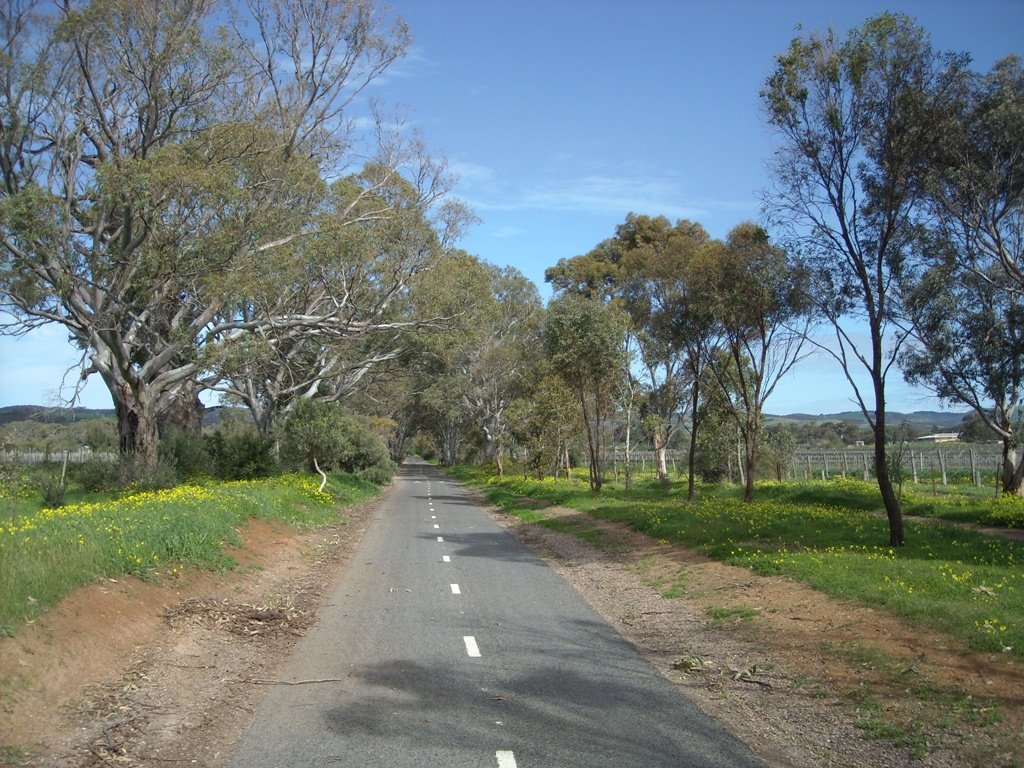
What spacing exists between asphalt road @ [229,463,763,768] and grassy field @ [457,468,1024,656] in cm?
318

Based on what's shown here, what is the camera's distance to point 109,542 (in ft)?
34.3

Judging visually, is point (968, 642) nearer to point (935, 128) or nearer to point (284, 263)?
point (935, 128)

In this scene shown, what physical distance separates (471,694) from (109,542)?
5683mm

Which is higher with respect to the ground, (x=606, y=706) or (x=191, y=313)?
(x=191, y=313)

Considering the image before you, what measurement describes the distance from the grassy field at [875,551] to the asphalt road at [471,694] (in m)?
3.18

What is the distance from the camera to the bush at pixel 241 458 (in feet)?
113

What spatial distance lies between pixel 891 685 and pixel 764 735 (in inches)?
64.8

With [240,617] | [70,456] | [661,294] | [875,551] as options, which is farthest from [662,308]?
[70,456]

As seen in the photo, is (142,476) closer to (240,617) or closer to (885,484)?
(240,617)

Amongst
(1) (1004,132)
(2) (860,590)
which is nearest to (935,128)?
(1) (1004,132)

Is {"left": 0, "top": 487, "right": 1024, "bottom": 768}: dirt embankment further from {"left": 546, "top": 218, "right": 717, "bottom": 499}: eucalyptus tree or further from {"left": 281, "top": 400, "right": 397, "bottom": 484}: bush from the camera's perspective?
{"left": 281, "top": 400, "right": 397, "bottom": 484}: bush

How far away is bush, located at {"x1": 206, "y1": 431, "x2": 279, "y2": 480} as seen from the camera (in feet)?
113

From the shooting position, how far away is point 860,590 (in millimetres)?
10523

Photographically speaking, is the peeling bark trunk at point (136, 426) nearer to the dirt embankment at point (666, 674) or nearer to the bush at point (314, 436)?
the bush at point (314, 436)
